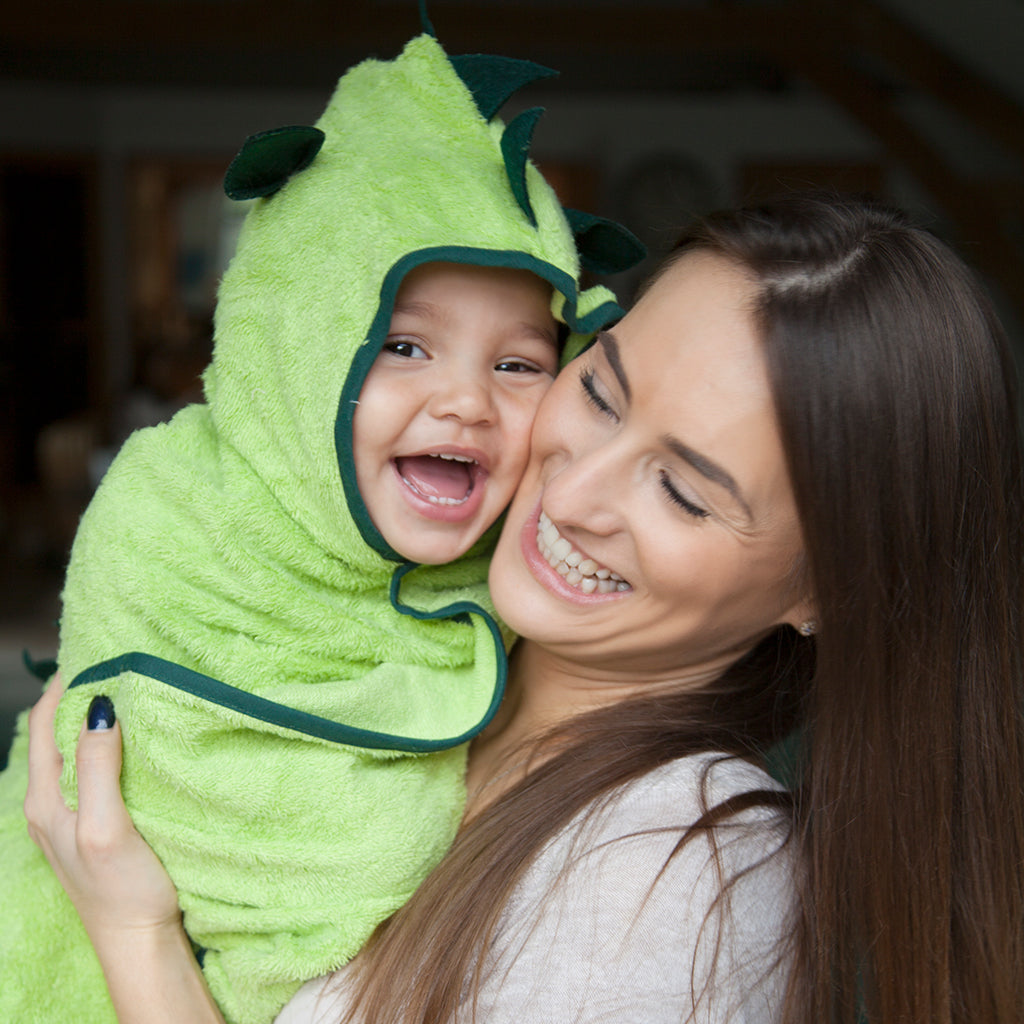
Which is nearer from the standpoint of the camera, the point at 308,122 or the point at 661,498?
the point at 661,498

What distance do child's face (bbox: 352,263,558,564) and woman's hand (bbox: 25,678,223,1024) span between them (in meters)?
0.37

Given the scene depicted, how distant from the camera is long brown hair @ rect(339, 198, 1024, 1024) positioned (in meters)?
0.98

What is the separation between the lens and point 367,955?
41.4 inches

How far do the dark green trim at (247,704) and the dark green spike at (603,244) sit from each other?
60 centimetres

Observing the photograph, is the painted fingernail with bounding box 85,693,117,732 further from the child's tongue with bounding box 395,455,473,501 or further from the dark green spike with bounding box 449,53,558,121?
the dark green spike with bounding box 449,53,558,121

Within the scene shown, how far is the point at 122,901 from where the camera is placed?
109 centimetres

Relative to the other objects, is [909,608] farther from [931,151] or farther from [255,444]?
[931,151]

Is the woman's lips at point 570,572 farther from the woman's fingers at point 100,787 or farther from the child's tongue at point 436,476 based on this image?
the woman's fingers at point 100,787

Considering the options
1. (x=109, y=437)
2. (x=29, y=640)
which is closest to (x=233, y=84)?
(x=109, y=437)

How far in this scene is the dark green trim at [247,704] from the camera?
3.48 ft

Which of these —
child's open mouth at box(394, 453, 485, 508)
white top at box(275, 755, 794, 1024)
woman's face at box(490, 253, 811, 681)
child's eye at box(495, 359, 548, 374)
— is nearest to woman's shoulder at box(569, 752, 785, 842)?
white top at box(275, 755, 794, 1024)

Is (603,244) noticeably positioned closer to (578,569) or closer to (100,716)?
(578,569)

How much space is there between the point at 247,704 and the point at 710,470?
0.50 m

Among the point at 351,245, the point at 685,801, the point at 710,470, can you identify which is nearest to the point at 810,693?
the point at 685,801
